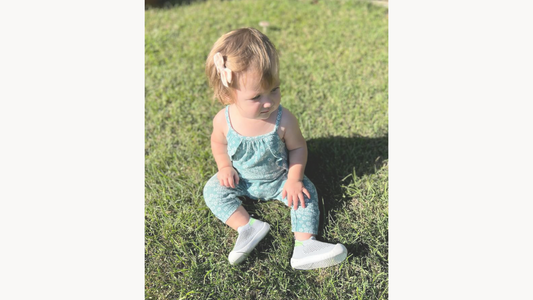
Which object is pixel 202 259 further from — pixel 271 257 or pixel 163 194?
pixel 163 194

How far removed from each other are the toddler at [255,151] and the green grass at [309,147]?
11cm

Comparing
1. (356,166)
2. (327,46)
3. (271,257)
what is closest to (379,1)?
(327,46)

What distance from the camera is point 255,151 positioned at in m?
2.31

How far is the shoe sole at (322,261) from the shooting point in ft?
6.66

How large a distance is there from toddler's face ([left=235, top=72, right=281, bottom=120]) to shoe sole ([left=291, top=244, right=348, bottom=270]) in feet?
2.51

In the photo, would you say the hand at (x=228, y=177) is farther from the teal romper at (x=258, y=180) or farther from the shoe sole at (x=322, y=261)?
the shoe sole at (x=322, y=261)

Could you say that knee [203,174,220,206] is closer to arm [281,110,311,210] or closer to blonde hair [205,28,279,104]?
arm [281,110,311,210]

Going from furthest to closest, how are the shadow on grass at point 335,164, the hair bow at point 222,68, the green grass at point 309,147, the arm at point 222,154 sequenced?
the shadow on grass at point 335,164 → the arm at point 222,154 → the green grass at point 309,147 → the hair bow at point 222,68

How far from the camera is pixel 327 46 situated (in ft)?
13.6

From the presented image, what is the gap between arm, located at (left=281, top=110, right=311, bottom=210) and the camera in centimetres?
228

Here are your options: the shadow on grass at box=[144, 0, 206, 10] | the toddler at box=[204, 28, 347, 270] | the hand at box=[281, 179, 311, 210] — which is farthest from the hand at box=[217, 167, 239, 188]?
the shadow on grass at box=[144, 0, 206, 10]

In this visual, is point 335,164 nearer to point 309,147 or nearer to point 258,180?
point 309,147

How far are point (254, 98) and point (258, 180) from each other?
0.58m

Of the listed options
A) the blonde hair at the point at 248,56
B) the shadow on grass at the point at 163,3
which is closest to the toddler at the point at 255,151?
the blonde hair at the point at 248,56
